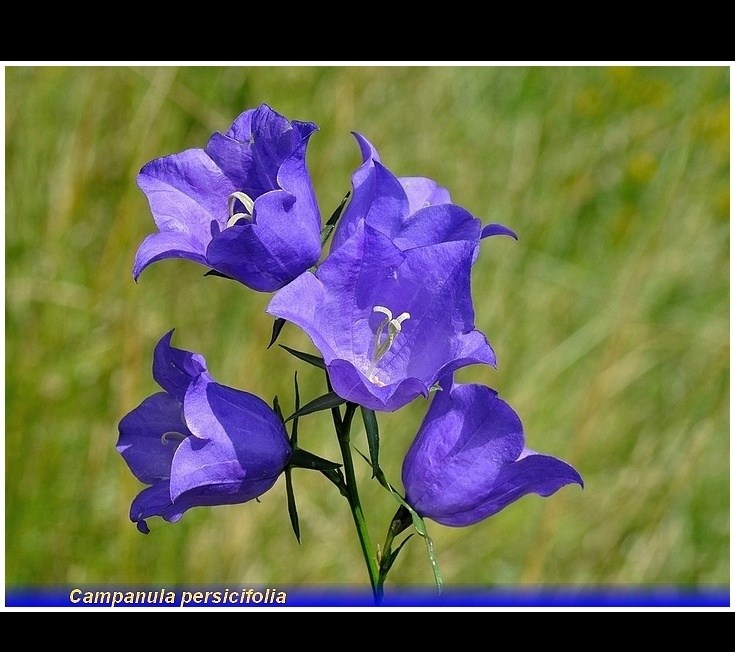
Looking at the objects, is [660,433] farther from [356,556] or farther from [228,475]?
[228,475]

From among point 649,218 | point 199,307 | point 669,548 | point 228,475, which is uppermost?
point 649,218

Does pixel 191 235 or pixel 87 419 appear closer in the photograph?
pixel 191 235

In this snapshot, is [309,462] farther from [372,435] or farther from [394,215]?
[394,215]

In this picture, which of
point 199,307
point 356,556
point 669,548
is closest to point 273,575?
point 356,556

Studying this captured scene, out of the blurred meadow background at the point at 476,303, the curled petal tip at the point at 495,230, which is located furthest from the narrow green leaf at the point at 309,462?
the blurred meadow background at the point at 476,303

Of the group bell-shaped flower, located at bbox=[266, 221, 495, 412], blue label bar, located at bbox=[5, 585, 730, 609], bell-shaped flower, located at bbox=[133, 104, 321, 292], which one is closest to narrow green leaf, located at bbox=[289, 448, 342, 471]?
bell-shaped flower, located at bbox=[266, 221, 495, 412]

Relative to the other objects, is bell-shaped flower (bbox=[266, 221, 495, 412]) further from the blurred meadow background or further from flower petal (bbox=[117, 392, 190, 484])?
the blurred meadow background
